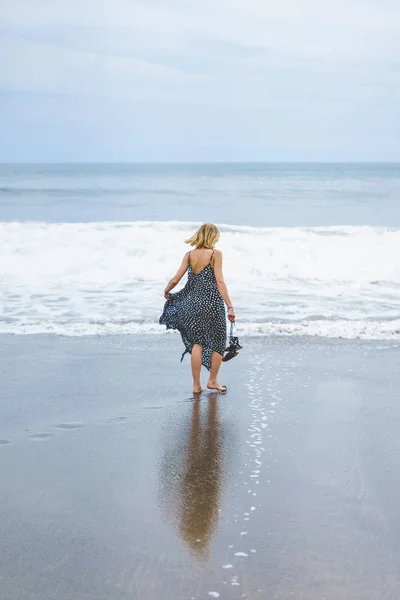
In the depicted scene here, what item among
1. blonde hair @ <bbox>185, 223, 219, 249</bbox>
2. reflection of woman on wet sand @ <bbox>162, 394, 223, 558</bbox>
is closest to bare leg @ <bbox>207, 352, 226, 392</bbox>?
reflection of woman on wet sand @ <bbox>162, 394, 223, 558</bbox>

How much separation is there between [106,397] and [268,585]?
11.8 feet

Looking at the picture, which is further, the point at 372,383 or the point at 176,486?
the point at 372,383

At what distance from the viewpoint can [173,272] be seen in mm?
17578

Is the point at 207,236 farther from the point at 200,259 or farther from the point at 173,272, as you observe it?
the point at 173,272

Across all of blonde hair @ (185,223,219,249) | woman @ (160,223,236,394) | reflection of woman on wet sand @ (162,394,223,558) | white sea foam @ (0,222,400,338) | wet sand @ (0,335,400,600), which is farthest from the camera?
white sea foam @ (0,222,400,338)

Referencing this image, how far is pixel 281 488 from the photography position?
15.7 feet

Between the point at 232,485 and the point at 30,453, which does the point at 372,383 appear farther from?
the point at 30,453

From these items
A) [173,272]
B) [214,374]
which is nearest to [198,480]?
[214,374]

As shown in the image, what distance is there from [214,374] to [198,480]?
92.9 inches

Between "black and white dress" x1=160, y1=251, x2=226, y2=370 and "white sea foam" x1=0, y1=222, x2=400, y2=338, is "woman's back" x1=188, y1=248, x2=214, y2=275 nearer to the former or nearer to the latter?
"black and white dress" x1=160, y1=251, x2=226, y2=370

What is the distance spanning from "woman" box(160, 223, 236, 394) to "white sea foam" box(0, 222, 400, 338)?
2.58 m

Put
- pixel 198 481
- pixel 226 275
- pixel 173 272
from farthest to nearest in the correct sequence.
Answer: pixel 173 272 < pixel 226 275 < pixel 198 481

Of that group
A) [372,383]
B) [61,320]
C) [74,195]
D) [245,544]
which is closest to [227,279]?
[61,320]

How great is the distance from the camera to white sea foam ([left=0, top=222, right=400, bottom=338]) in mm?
10672
